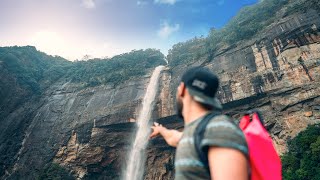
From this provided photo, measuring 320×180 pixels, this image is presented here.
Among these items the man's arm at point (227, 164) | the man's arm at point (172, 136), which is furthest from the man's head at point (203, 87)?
the man's arm at point (172, 136)

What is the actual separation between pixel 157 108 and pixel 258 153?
23.0 metres

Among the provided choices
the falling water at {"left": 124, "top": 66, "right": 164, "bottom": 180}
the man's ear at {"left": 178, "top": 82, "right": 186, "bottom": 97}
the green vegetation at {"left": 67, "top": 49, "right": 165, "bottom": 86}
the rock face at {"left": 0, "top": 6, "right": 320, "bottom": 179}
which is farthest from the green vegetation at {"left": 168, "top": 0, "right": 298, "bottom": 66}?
the man's ear at {"left": 178, "top": 82, "right": 186, "bottom": 97}

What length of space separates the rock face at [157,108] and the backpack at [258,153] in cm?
1942

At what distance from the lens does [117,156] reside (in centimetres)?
2469

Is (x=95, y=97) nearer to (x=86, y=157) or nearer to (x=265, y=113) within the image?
(x=86, y=157)

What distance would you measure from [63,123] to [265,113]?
18.7 metres

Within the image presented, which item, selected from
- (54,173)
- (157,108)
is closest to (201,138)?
(157,108)

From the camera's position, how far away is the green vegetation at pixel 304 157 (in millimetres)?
15663

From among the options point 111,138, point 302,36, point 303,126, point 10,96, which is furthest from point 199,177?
point 10,96

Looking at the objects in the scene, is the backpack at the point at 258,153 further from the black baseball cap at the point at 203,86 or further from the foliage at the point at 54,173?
the foliage at the point at 54,173

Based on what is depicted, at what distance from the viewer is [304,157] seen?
54.5 feet

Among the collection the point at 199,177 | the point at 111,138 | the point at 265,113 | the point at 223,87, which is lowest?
the point at 199,177

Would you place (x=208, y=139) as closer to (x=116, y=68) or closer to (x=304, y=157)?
(x=304, y=157)

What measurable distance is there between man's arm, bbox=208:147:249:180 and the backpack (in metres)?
0.08
